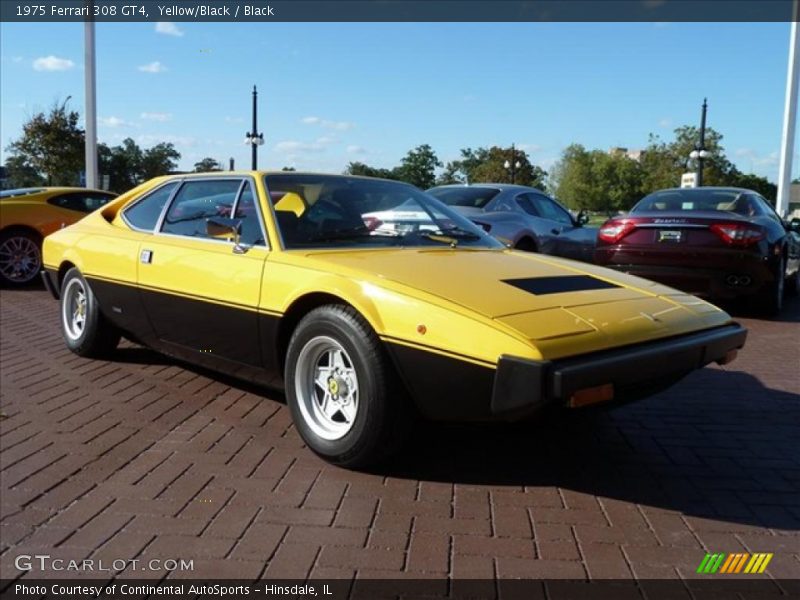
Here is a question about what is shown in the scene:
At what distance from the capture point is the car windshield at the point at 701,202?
7.30 m

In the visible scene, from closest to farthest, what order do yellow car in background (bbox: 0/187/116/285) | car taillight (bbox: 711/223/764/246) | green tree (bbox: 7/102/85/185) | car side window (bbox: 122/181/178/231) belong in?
car side window (bbox: 122/181/178/231), car taillight (bbox: 711/223/764/246), yellow car in background (bbox: 0/187/116/285), green tree (bbox: 7/102/85/185)

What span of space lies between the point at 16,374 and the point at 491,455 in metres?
3.35

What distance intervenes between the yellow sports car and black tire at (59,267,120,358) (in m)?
0.23

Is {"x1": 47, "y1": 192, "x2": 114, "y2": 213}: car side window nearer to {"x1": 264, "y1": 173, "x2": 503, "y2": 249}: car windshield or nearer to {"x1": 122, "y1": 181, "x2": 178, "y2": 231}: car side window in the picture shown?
{"x1": 122, "y1": 181, "x2": 178, "y2": 231}: car side window

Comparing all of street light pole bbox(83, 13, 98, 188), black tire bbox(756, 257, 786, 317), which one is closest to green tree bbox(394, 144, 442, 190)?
street light pole bbox(83, 13, 98, 188)

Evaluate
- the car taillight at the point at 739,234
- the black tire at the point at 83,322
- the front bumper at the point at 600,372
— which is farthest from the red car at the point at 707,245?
the black tire at the point at 83,322

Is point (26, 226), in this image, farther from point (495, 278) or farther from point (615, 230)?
point (495, 278)

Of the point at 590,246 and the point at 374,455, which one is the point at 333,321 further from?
the point at 590,246

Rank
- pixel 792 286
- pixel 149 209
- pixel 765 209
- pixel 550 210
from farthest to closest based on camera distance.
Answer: pixel 792 286 → pixel 550 210 → pixel 765 209 → pixel 149 209

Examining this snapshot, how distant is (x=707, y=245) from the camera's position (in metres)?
6.77

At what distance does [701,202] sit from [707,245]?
98cm

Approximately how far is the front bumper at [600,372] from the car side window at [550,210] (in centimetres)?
619

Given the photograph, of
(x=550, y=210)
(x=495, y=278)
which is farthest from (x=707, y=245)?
(x=495, y=278)

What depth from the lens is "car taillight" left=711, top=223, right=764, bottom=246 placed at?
6.65 metres
